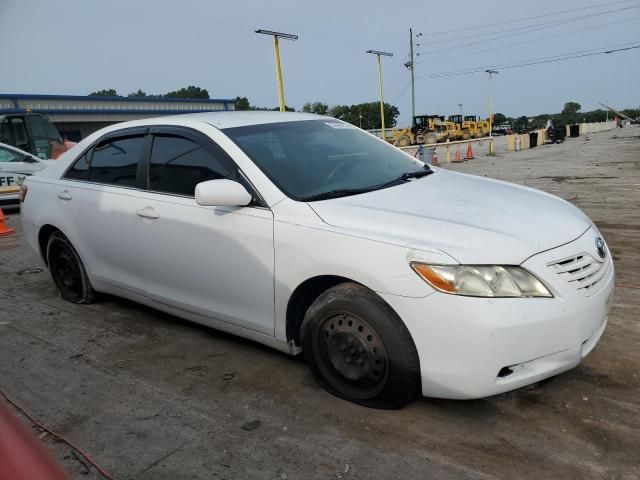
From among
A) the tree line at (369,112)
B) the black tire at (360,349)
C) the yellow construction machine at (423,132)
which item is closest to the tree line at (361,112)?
the tree line at (369,112)

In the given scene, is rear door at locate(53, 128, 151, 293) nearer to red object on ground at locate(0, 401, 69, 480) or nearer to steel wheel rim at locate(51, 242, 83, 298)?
steel wheel rim at locate(51, 242, 83, 298)

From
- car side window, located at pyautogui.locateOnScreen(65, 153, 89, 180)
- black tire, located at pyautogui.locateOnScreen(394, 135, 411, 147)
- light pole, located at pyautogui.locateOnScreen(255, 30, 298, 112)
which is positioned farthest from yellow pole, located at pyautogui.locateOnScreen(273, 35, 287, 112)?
black tire, located at pyautogui.locateOnScreen(394, 135, 411, 147)

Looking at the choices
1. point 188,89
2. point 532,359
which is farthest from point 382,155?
point 188,89

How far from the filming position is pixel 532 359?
259cm

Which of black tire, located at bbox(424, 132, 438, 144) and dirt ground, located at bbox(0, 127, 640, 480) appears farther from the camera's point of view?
black tire, located at bbox(424, 132, 438, 144)

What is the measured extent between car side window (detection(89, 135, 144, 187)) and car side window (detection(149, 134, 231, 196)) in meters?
0.22

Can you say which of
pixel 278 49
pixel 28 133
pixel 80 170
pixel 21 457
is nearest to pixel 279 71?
pixel 278 49

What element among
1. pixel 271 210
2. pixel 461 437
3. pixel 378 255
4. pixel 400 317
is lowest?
pixel 461 437

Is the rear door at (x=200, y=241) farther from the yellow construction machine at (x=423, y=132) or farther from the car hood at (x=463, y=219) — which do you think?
the yellow construction machine at (x=423, y=132)

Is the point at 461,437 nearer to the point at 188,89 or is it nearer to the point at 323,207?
the point at 323,207

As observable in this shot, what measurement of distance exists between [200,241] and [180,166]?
2.05 ft

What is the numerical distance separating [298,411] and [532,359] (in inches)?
48.7

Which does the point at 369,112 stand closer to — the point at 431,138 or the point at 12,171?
the point at 431,138

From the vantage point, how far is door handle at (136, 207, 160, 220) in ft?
12.3
